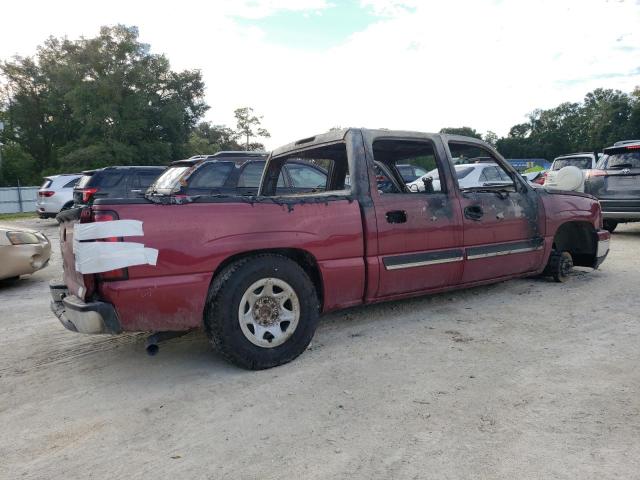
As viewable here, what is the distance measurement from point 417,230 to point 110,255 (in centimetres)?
246

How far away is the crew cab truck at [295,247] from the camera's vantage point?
2906 millimetres

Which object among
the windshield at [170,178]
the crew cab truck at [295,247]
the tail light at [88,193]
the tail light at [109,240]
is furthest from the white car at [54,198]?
the tail light at [109,240]

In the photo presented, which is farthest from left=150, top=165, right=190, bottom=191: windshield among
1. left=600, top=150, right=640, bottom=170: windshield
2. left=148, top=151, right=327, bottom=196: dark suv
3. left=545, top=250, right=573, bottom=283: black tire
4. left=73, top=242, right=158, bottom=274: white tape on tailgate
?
left=600, top=150, right=640, bottom=170: windshield

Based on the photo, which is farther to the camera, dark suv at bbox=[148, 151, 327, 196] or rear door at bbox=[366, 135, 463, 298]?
dark suv at bbox=[148, 151, 327, 196]

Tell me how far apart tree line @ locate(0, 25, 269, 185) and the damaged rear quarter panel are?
35758mm

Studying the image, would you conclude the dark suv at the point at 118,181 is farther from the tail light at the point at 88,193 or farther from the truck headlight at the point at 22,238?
the truck headlight at the point at 22,238

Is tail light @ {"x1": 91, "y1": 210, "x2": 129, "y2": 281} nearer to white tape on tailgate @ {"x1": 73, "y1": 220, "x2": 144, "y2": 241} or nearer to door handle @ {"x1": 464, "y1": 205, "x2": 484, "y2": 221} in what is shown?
white tape on tailgate @ {"x1": 73, "y1": 220, "x2": 144, "y2": 241}

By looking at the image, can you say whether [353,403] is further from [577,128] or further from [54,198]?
[577,128]

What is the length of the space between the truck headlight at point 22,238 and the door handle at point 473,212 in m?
5.69

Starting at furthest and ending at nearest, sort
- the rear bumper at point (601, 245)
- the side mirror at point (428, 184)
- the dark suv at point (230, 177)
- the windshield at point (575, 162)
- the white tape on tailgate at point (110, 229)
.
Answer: the windshield at point (575, 162) → the dark suv at point (230, 177) → the rear bumper at point (601, 245) → the side mirror at point (428, 184) → the white tape on tailgate at point (110, 229)

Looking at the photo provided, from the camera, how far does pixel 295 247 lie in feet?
11.2

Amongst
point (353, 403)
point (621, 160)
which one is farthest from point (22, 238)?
point (621, 160)

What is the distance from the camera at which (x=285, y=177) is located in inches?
279

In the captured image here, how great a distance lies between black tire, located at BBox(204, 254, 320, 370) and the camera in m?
3.09
